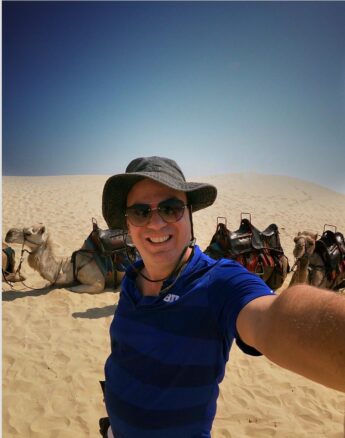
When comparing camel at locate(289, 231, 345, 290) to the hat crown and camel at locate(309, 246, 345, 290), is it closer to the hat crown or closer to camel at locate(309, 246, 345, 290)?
camel at locate(309, 246, 345, 290)

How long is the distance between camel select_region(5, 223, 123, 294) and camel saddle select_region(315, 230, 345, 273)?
3920mm

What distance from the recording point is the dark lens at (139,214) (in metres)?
1.44

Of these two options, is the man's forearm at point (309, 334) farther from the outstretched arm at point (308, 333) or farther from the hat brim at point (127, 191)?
the hat brim at point (127, 191)

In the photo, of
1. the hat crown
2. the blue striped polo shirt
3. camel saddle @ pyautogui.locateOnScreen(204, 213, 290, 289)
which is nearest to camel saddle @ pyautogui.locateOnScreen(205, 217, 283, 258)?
camel saddle @ pyautogui.locateOnScreen(204, 213, 290, 289)

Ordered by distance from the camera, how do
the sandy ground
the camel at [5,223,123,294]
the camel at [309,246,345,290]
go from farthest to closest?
1. the camel at [5,223,123,294]
2. the camel at [309,246,345,290]
3. the sandy ground

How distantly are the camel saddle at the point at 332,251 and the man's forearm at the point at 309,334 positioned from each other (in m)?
5.56

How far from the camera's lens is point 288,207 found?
27344mm

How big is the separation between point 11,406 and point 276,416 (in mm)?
2620

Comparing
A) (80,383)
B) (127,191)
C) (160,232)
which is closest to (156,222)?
(160,232)

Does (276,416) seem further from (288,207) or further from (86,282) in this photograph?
(288,207)

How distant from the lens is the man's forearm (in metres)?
0.61

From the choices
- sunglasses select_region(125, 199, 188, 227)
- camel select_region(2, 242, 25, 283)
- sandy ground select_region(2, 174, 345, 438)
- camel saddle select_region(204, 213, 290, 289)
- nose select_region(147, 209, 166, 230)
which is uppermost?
sunglasses select_region(125, 199, 188, 227)

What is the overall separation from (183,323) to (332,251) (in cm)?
552

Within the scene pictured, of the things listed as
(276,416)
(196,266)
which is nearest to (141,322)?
(196,266)
